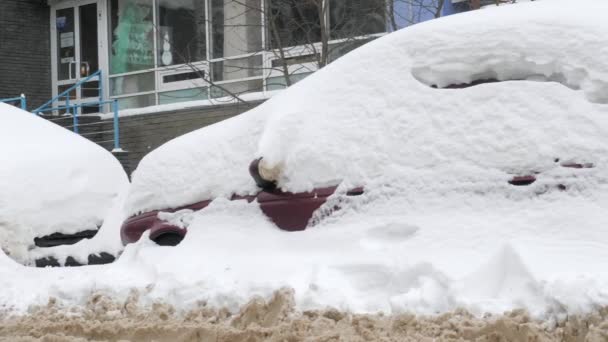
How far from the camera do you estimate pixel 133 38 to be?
724 inches

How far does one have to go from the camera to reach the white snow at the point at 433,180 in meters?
3.69

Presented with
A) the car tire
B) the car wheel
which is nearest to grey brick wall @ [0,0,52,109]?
the car wheel

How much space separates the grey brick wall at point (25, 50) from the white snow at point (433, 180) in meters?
15.5

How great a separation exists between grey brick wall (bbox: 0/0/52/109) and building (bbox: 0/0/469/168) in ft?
0.07

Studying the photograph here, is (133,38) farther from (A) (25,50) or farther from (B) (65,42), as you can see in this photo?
(A) (25,50)

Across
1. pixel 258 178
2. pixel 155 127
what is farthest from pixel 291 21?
pixel 258 178

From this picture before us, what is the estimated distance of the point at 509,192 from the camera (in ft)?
12.9

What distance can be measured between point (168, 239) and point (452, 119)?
1.80 meters

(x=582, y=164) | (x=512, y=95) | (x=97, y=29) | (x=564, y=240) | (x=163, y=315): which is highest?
(x=97, y=29)

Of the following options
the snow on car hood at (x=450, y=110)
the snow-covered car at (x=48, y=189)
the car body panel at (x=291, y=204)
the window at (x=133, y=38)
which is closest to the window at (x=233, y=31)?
the window at (x=133, y=38)

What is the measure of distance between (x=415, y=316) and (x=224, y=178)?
153 cm

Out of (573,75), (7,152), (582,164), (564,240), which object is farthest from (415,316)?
(7,152)

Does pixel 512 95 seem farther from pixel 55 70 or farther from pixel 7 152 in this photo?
pixel 55 70

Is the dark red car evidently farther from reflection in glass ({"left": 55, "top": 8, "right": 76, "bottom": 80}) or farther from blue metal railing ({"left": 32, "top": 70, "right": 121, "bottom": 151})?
reflection in glass ({"left": 55, "top": 8, "right": 76, "bottom": 80})
